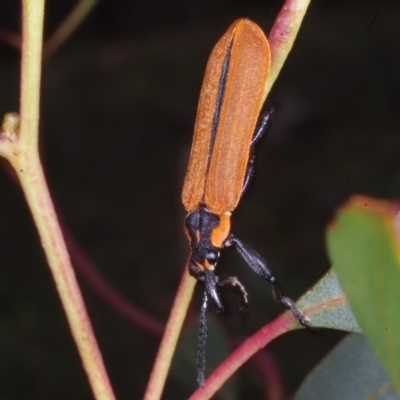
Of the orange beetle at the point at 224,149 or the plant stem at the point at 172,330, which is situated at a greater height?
the orange beetle at the point at 224,149

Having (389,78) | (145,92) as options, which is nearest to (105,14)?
(145,92)

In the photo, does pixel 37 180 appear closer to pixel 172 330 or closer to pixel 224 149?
pixel 172 330

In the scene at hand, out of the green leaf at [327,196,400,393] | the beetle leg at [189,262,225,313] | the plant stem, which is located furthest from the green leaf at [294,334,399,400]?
the green leaf at [327,196,400,393]

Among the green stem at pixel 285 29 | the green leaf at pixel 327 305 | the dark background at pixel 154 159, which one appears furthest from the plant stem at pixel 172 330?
the dark background at pixel 154 159

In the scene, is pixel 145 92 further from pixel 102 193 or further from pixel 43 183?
pixel 43 183

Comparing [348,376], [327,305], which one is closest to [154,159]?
[348,376]

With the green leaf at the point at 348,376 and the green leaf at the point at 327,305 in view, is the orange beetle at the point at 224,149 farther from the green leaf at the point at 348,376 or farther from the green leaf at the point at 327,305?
the green leaf at the point at 327,305
